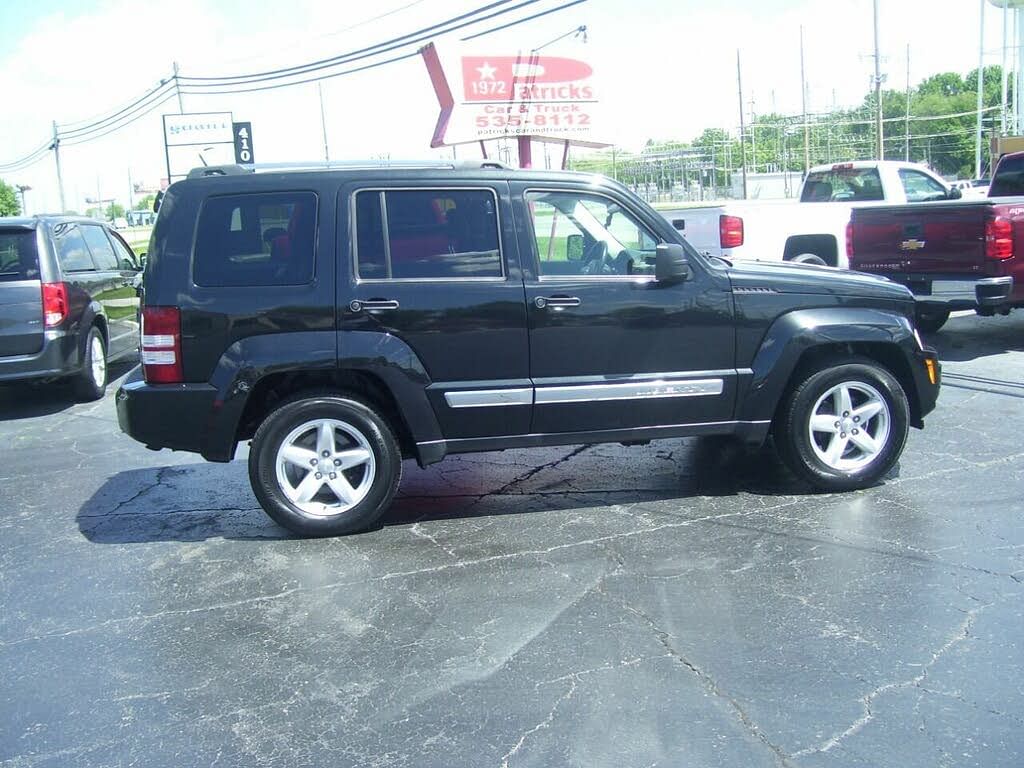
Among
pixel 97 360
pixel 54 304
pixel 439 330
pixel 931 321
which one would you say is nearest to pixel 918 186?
pixel 931 321

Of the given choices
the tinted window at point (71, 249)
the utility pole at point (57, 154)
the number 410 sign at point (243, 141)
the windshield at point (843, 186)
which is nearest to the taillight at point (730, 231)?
the windshield at point (843, 186)

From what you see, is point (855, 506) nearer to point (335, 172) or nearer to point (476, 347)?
point (476, 347)

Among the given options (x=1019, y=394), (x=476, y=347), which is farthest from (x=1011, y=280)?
(x=476, y=347)

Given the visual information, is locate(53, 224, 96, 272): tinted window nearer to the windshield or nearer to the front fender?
the front fender

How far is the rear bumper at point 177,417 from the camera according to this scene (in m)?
5.21

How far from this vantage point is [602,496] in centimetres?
604

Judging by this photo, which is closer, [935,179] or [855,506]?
[855,506]

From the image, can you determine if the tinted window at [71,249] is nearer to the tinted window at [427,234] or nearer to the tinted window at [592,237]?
the tinted window at [427,234]

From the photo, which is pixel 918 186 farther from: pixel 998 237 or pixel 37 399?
pixel 37 399

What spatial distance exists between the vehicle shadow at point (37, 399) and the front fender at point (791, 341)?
22.8 feet

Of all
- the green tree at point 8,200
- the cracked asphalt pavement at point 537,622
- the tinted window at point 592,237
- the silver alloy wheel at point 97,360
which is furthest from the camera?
the green tree at point 8,200

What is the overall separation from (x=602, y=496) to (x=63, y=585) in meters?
3.07

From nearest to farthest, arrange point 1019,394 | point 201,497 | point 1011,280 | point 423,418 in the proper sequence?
point 423,418
point 201,497
point 1019,394
point 1011,280

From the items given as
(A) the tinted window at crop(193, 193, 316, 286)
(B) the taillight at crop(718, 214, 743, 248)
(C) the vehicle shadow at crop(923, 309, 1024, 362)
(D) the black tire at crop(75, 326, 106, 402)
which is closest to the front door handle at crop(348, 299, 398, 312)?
(A) the tinted window at crop(193, 193, 316, 286)
